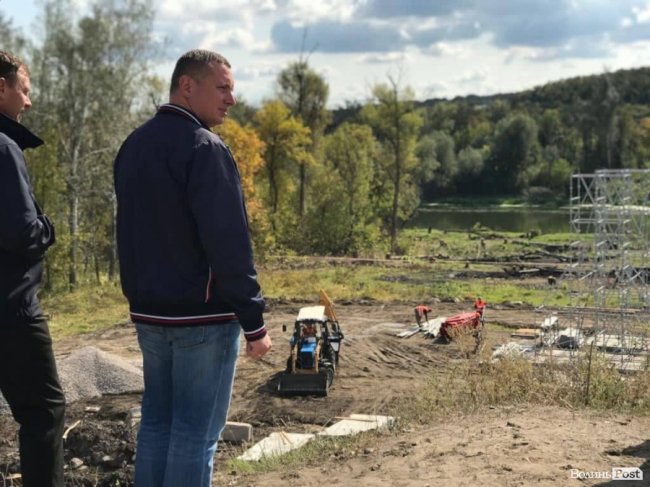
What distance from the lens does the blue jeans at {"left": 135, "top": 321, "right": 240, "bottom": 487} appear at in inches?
128

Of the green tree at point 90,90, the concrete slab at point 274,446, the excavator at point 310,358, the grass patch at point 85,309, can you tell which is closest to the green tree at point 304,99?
the green tree at point 90,90

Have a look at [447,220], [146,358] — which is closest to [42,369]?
[146,358]

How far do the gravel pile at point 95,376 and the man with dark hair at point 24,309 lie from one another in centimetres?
729

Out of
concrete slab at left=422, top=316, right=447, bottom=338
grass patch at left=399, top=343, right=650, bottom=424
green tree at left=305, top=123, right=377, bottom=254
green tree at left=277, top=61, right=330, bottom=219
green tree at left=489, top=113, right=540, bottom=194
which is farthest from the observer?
green tree at left=489, top=113, right=540, bottom=194

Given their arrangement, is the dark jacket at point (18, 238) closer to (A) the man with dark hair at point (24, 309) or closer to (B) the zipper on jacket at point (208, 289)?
(A) the man with dark hair at point (24, 309)

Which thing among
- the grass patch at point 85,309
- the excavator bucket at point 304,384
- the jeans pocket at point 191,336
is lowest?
the grass patch at point 85,309

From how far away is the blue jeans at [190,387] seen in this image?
3244 mm

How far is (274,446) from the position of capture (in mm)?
7566

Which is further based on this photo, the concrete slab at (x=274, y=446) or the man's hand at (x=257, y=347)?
the concrete slab at (x=274, y=446)

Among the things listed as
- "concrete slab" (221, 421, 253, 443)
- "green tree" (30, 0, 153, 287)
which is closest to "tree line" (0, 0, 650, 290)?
"green tree" (30, 0, 153, 287)

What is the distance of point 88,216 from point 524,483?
2852cm

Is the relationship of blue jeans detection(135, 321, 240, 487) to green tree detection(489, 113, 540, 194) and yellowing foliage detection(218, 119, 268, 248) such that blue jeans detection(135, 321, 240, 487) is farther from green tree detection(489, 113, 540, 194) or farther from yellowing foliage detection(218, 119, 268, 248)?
green tree detection(489, 113, 540, 194)

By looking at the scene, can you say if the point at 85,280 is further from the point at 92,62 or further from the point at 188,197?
the point at 188,197

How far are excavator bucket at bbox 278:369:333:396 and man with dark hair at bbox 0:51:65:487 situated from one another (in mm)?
7591
